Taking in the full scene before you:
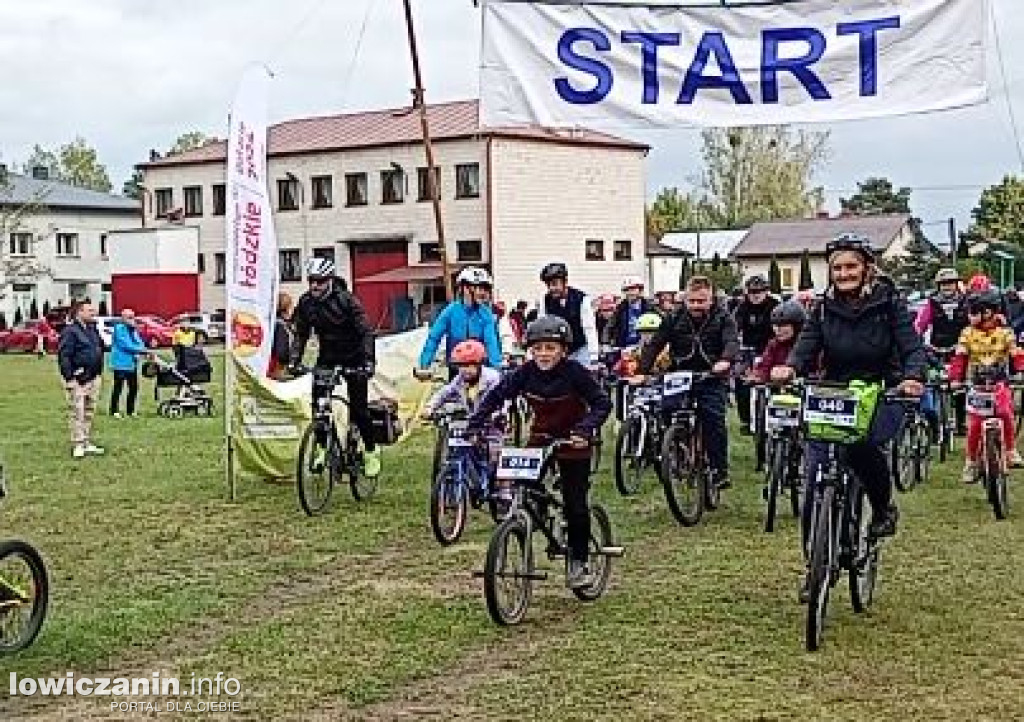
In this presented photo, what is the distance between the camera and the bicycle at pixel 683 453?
11.4m

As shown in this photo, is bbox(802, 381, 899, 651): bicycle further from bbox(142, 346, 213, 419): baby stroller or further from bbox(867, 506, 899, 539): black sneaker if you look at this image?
bbox(142, 346, 213, 419): baby stroller

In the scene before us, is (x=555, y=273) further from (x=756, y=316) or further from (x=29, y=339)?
(x=29, y=339)

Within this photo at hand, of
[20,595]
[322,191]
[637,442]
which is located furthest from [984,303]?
[322,191]

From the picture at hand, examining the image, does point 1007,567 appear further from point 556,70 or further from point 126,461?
point 126,461

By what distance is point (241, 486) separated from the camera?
46.6 ft

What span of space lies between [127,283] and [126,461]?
5032 centimetres

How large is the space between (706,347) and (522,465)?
4110 mm

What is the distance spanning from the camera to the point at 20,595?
7.70 meters

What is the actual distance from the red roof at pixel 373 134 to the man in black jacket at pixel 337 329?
1772 inches

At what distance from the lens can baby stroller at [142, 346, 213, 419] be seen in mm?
23516

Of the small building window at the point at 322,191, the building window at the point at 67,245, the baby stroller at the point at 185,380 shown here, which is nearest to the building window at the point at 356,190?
the small building window at the point at 322,191

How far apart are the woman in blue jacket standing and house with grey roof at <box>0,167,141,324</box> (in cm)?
5579

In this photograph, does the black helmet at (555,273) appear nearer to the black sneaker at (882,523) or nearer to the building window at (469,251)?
the black sneaker at (882,523)

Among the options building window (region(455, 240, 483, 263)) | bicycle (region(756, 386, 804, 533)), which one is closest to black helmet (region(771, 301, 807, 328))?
bicycle (region(756, 386, 804, 533))
